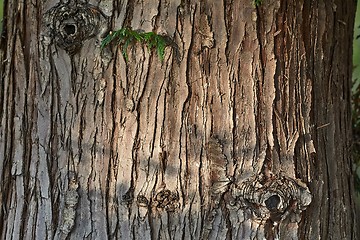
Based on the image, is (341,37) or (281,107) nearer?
(281,107)

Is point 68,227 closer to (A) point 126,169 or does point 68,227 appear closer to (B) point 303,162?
(A) point 126,169

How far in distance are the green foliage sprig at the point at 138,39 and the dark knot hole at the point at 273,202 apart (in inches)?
22.7

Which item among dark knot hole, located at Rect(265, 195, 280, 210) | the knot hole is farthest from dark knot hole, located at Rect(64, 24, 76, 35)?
dark knot hole, located at Rect(265, 195, 280, 210)

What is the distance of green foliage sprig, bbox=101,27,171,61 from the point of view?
79.9 inches

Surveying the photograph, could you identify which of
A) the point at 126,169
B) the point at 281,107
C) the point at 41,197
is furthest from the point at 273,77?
the point at 41,197

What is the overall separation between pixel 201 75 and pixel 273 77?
25cm

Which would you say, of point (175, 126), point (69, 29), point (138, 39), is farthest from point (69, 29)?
point (175, 126)

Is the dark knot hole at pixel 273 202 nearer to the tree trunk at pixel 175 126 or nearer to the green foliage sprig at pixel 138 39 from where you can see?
the tree trunk at pixel 175 126

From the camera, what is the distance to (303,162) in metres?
2.13

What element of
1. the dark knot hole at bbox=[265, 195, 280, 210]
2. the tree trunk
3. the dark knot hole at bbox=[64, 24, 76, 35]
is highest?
the dark knot hole at bbox=[64, 24, 76, 35]

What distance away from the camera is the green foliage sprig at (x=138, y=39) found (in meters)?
2.03

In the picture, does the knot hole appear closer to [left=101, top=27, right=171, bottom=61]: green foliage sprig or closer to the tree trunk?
the tree trunk

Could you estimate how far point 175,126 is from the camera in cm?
204

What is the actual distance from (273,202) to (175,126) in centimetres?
40
